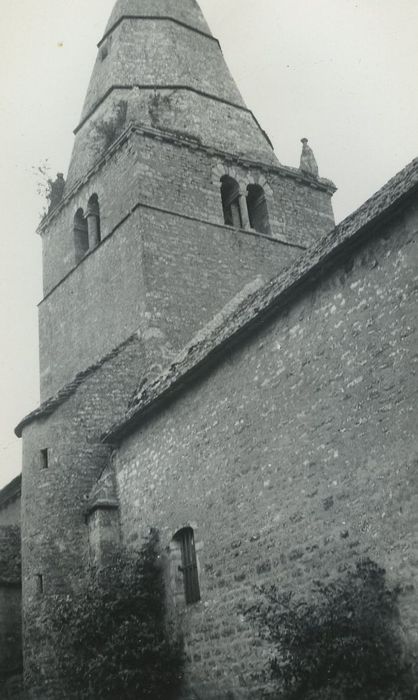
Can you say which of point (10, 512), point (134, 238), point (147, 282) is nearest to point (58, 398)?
point (147, 282)

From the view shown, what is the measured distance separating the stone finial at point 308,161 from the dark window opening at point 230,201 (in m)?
2.48

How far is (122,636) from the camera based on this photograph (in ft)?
38.9

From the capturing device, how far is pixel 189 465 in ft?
41.3

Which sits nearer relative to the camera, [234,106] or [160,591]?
[160,591]

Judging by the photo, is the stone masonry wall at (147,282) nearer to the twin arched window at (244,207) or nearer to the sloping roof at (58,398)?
the twin arched window at (244,207)

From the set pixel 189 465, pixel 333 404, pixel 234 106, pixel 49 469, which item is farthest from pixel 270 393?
pixel 234 106

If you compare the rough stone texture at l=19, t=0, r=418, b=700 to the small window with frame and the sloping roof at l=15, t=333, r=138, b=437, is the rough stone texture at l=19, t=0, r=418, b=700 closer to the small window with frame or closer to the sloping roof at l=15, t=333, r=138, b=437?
the sloping roof at l=15, t=333, r=138, b=437

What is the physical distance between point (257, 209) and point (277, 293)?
10485mm

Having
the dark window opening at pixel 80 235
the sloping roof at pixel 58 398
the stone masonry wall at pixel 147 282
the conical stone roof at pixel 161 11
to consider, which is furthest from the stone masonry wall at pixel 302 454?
the conical stone roof at pixel 161 11

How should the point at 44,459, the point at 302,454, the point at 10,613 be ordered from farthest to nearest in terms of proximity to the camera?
the point at 10,613 < the point at 44,459 < the point at 302,454

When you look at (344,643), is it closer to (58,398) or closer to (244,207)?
(58,398)

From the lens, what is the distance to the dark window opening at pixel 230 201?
20502 millimetres

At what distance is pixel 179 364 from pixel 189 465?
204 cm

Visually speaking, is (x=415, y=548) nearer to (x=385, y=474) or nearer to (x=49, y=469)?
(x=385, y=474)
